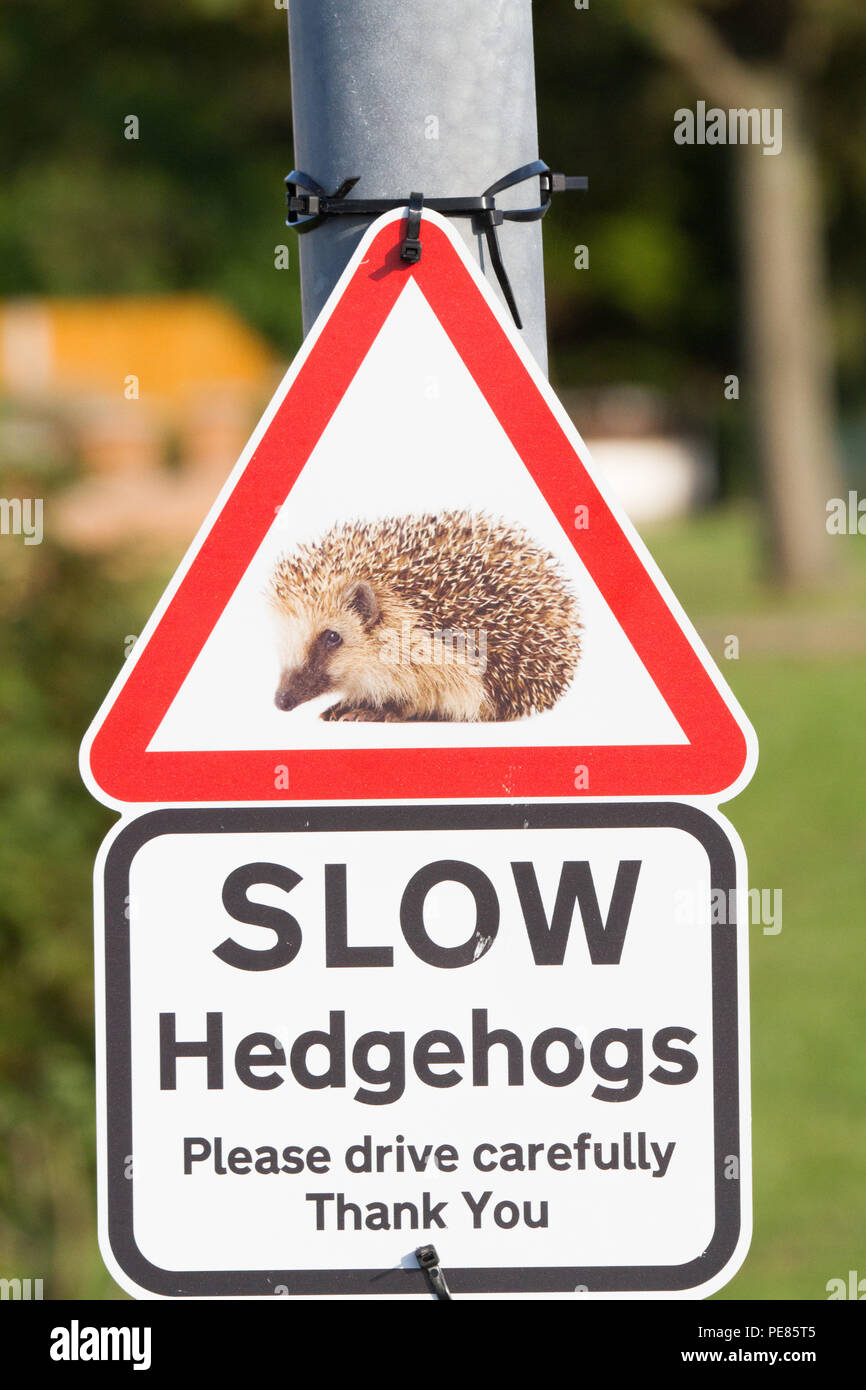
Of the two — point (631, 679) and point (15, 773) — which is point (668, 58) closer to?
point (15, 773)

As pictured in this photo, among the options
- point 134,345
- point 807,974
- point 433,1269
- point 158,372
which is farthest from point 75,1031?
point 158,372

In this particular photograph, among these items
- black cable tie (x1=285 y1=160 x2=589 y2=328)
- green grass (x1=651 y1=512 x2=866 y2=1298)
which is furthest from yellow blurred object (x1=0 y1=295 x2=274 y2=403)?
black cable tie (x1=285 y1=160 x2=589 y2=328)

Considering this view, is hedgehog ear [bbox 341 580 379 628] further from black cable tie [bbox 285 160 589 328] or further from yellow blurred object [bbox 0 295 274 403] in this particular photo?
yellow blurred object [bbox 0 295 274 403]

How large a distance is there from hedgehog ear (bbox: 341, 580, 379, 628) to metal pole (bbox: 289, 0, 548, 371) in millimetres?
362

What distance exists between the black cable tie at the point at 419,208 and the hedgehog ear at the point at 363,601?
35 centimetres

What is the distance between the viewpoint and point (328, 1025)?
5.47 feet

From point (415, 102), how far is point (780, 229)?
1778 cm

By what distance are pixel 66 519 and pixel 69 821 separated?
81 cm

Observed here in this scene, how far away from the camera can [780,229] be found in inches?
727

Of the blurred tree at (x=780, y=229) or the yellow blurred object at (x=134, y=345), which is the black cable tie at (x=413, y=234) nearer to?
the blurred tree at (x=780, y=229)

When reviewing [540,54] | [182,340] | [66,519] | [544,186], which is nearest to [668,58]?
[540,54]

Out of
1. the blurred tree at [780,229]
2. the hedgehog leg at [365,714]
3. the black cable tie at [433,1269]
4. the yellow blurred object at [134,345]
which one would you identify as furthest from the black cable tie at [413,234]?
the yellow blurred object at [134,345]

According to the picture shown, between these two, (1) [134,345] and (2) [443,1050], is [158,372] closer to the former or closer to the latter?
(1) [134,345]

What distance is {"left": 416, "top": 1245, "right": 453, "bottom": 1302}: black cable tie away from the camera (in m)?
1.65
